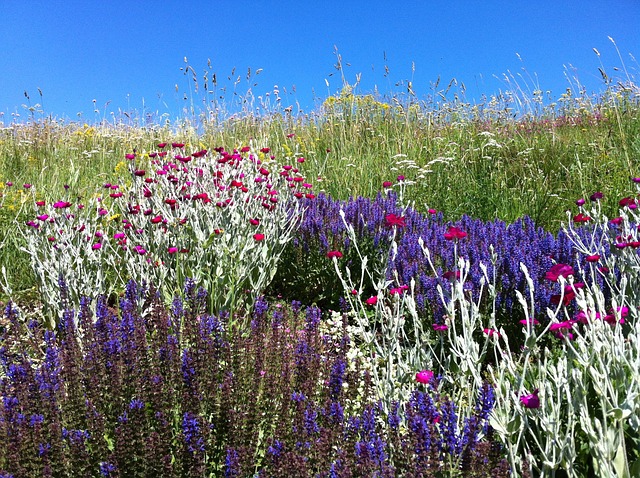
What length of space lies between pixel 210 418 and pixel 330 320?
1696mm

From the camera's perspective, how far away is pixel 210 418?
2176 millimetres

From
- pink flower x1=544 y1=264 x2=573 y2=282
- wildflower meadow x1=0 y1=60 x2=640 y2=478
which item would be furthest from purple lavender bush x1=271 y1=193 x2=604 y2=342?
pink flower x1=544 y1=264 x2=573 y2=282

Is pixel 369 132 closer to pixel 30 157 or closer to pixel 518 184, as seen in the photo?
pixel 518 184

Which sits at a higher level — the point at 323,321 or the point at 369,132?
the point at 369,132

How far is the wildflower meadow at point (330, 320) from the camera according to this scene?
1.64 m

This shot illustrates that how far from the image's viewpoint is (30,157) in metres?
8.98

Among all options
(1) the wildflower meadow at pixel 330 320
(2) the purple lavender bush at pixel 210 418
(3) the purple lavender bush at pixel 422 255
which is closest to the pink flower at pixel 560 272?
(1) the wildflower meadow at pixel 330 320

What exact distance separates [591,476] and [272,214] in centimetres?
267

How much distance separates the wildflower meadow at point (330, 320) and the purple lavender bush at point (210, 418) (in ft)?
0.04

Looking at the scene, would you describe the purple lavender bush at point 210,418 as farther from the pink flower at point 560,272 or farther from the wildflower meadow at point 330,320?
the pink flower at point 560,272

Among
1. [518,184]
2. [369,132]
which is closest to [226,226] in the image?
[518,184]

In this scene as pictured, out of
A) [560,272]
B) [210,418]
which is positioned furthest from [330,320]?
[560,272]

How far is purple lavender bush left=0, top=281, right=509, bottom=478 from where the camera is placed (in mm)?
1594

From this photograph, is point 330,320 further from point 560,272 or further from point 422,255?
point 560,272
